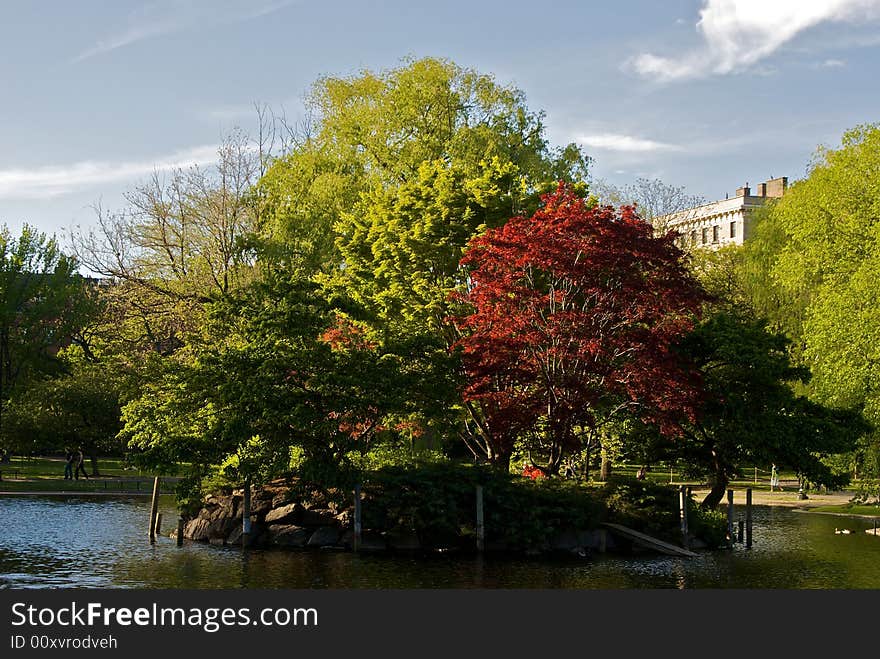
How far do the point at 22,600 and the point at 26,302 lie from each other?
5235 centimetres

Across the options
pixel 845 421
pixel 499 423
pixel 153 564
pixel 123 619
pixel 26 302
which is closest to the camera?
pixel 123 619

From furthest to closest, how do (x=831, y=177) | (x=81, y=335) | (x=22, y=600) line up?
(x=81, y=335) < (x=831, y=177) < (x=22, y=600)

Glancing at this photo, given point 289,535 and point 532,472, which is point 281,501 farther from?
point 532,472

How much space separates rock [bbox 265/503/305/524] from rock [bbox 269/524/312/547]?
0.90 feet

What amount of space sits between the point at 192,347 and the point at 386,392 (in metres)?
14.6

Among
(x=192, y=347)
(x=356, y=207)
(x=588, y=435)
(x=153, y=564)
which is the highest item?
(x=356, y=207)

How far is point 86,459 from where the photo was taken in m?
70.9

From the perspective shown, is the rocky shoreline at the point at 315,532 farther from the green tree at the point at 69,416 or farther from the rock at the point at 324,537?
the green tree at the point at 69,416

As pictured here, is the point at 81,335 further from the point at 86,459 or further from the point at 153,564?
the point at 153,564

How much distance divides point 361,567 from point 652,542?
34.1 ft

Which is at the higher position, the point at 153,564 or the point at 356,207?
the point at 356,207

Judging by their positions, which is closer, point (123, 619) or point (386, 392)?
point (123, 619)

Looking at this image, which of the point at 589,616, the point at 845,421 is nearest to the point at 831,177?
the point at 845,421

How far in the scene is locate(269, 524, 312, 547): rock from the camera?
110ft
